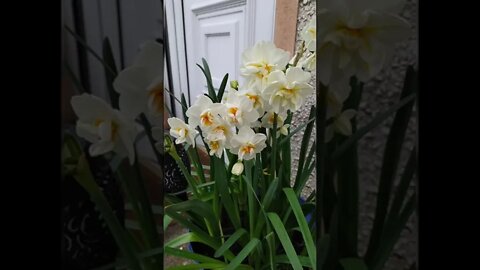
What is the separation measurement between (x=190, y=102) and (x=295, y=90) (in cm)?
31

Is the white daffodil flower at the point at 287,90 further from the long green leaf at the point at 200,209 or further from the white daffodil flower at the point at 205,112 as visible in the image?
the long green leaf at the point at 200,209

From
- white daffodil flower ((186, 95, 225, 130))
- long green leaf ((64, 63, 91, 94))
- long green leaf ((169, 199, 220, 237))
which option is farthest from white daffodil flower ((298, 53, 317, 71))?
long green leaf ((64, 63, 91, 94))

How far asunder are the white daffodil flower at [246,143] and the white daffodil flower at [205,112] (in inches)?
1.5

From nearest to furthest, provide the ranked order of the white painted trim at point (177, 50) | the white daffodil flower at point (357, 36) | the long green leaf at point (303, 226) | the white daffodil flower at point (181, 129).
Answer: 1. the white daffodil flower at point (357, 36)
2. the long green leaf at point (303, 226)
3. the white daffodil flower at point (181, 129)
4. the white painted trim at point (177, 50)

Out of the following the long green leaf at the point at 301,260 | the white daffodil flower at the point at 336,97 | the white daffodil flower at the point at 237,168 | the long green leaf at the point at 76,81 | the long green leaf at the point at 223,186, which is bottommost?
the long green leaf at the point at 301,260

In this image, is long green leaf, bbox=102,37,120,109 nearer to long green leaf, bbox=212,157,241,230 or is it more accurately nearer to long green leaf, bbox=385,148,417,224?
long green leaf, bbox=385,148,417,224

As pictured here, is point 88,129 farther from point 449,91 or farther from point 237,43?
point 237,43

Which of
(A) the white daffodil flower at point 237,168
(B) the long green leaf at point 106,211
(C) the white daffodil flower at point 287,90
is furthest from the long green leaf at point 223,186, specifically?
(B) the long green leaf at point 106,211

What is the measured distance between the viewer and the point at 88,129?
0.23 metres

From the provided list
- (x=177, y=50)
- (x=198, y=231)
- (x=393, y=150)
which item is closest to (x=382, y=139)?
(x=393, y=150)

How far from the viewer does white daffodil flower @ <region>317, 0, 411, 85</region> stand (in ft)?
0.70

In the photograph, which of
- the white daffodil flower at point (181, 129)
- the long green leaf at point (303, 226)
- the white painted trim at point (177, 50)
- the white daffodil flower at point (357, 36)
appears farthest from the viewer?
the white painted trim at point (177, 50)

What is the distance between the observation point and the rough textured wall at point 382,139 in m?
0.22

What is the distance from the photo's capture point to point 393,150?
0.76 feet
